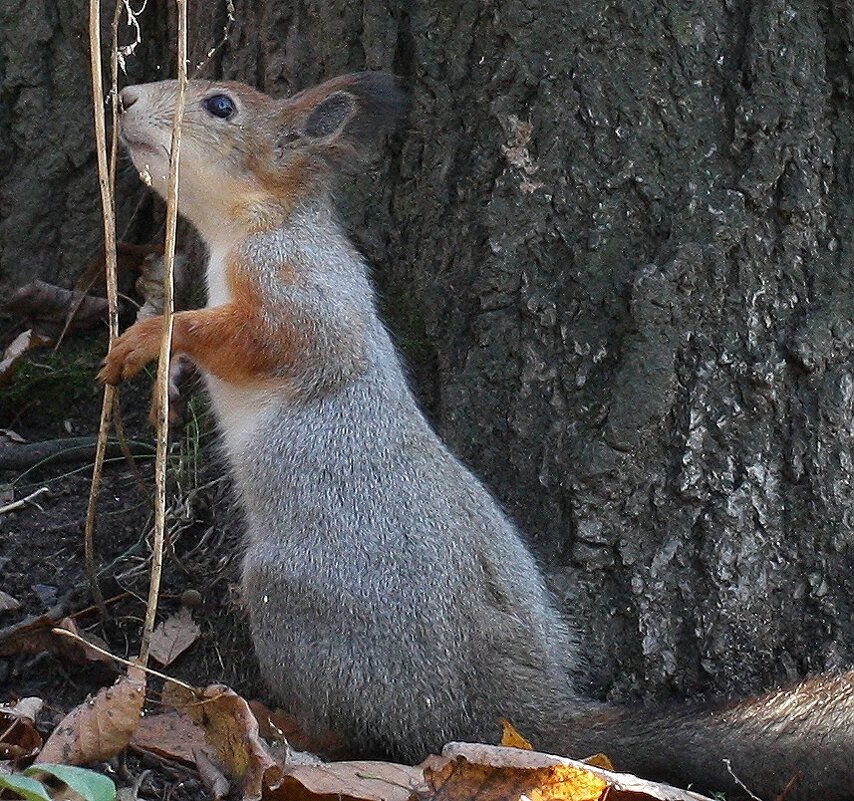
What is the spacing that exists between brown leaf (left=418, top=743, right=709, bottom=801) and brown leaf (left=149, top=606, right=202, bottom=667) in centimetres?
151

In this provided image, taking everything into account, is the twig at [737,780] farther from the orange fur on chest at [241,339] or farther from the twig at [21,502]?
the twig at [21,502]

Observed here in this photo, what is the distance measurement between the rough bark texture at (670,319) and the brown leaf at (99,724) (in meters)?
1.41

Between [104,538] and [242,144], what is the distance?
1.56 meters

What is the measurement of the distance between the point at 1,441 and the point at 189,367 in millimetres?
812

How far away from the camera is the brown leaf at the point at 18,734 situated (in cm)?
356

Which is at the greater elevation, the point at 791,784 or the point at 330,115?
the point at 330,115

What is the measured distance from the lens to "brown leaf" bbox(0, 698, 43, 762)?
3.56m

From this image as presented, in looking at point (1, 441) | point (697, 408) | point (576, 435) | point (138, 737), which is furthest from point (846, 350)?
point (1, 441)

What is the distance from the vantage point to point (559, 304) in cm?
434

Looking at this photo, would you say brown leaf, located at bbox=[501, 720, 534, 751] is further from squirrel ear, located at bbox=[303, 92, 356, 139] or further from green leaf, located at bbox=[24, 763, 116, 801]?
squirrel ear, located at bbox=[303, 92, 356, 139]

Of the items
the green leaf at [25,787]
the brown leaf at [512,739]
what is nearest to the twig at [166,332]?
the green leaf at [25,787]

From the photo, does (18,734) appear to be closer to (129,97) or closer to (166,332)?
(166,332)

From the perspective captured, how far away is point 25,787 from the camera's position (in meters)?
2.72

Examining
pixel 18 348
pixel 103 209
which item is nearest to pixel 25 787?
pixel 103 209
